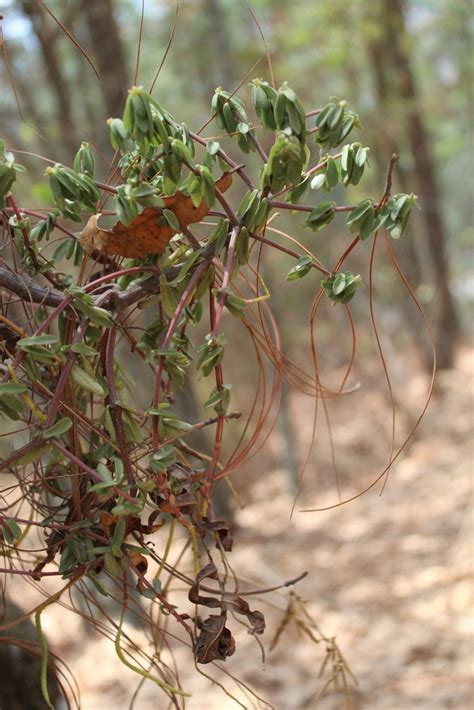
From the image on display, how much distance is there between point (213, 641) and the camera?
752 mm

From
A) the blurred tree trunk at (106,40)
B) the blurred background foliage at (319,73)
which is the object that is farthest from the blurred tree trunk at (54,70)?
the blurred tree trunk at (106,40)

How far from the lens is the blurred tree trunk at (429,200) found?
5.91 m

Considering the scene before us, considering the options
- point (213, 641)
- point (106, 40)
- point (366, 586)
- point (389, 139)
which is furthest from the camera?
point (389, 139)

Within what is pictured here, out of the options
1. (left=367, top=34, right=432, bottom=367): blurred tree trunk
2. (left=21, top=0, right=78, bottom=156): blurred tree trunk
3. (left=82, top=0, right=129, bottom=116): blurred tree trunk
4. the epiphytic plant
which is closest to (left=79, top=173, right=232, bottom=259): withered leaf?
the epiphytic plant

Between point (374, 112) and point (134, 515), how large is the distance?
500 centimetres

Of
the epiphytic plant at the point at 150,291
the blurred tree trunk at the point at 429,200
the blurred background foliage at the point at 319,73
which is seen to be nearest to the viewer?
the epiphytic plant at the point at 150,291

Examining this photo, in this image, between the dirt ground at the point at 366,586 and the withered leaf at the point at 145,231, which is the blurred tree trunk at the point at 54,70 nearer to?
the dirt ground at the point at 366,586

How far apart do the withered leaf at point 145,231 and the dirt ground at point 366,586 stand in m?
0.51

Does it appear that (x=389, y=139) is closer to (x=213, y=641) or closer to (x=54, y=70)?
(x=54, y=70)

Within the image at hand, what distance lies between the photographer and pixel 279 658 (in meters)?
2.32

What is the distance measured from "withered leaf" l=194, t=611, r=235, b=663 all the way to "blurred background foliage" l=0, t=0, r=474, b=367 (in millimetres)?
2368

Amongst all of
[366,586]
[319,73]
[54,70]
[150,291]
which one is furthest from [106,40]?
[319,73]

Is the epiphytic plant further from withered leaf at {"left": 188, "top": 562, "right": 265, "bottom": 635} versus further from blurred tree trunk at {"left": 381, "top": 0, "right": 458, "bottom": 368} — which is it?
blurred tree trunk at {"left": 381, "top": 0, "right": 458, "bottom": 368}

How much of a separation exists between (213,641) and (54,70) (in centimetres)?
400
